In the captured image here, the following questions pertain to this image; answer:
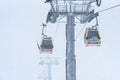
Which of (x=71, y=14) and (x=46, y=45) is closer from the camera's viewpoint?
(x=71, y=14)

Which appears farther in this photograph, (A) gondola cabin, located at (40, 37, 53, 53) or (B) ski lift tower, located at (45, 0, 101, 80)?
(A) gondola cabin, located at (40, 37, 53, 53)

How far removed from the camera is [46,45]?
20547 millimetres

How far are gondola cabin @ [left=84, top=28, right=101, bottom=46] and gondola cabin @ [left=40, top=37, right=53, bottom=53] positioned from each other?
8.60 ft

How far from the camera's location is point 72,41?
17.5 m

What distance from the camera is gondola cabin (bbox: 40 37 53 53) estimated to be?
2031cm

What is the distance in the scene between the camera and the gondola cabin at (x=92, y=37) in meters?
17.8

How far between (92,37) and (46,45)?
303cm

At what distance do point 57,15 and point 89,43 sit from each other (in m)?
1.37

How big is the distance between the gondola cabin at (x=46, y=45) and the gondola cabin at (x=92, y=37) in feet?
8.60

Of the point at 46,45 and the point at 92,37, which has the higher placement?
the point at 92,37

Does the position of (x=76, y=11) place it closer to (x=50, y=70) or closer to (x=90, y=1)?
(x=90, y=1)

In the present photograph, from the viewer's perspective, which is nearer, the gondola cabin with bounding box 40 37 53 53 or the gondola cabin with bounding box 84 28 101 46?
the gondola cabin with bounding box 84 28 101 46

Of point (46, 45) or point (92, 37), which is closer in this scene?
point (92, 37)

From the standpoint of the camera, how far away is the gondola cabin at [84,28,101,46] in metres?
17.8
